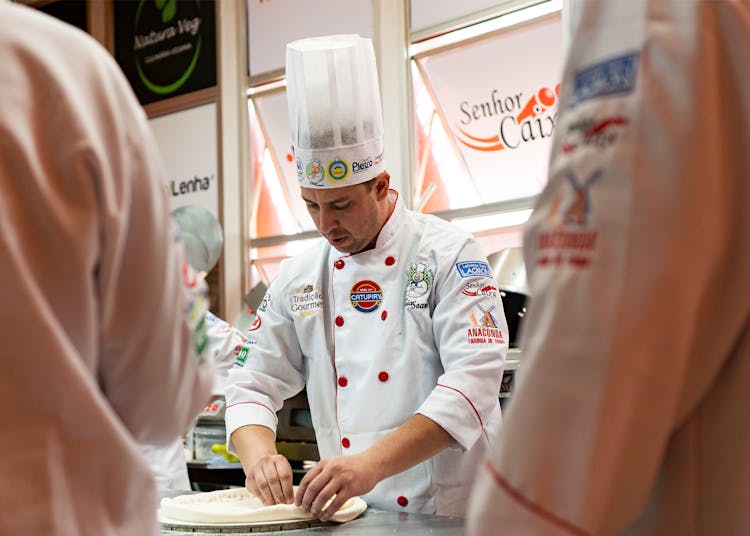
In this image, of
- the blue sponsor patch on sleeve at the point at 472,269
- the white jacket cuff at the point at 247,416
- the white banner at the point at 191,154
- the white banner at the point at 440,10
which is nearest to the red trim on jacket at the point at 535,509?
the blue sponsor patch on sleeve at the point at 472,269

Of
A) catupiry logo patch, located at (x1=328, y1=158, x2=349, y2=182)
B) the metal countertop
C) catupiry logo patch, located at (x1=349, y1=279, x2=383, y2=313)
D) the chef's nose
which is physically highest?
catupiry logo patch, located at (x1=328, y1=158, x2=349, y2=182)

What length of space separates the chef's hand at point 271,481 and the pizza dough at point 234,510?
24 millimetres

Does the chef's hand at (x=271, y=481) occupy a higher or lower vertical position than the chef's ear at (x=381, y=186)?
lower

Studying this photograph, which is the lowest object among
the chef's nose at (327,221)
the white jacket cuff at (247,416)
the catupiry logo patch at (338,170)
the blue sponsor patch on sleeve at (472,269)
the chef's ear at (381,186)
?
the white jacket cuff at (247,416)

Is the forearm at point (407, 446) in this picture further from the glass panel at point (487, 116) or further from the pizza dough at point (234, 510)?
the glass panel at point (487, 116)

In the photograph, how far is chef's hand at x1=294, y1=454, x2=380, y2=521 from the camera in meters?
1.57

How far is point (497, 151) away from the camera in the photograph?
3795 millimetres

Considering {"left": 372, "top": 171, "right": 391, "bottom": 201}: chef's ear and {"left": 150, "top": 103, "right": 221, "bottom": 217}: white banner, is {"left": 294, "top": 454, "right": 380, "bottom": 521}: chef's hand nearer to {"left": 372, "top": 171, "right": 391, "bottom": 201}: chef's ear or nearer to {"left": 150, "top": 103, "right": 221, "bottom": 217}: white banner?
{"left": 372, "top": 171, "right": 391, "bottom": 201}: chef's ear

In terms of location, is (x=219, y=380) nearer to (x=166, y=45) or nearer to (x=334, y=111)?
(x=334, y=111)

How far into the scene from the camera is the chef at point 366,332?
5.74 feet

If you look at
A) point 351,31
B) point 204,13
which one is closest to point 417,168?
point 351,31

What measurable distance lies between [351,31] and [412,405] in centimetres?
287

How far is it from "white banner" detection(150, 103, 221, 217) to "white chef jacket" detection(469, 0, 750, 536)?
4.27m

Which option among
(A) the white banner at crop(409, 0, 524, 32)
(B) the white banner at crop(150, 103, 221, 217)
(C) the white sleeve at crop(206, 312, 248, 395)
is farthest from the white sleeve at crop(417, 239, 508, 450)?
(B) the white banner at crop(150, 103, 221, 217)
